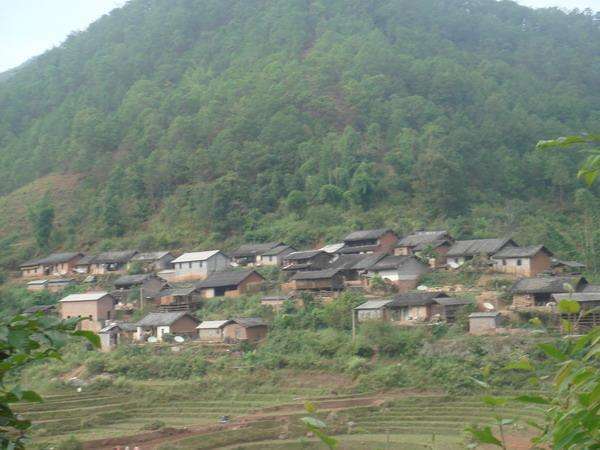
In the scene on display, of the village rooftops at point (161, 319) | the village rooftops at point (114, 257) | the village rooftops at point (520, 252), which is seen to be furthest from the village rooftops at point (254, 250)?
the village rooftops at point (520, 252)

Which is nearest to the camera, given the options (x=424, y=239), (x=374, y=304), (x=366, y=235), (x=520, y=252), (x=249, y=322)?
(x=374, y=304)

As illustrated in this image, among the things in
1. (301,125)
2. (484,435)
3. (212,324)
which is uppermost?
(301,125)

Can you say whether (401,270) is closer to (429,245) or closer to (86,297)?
(429,245)

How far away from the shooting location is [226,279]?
3356 cm

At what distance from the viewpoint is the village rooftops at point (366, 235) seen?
3488 centimetres

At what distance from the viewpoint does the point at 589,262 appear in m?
32.1

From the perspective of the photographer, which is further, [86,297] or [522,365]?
[86,297]

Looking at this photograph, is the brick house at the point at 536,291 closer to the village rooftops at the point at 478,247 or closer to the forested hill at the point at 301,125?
the village rooftops at the point at 478,247

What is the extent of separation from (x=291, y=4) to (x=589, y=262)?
5394 cm

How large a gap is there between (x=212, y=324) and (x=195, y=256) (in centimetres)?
867

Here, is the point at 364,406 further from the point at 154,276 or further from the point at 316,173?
the point at 316,173

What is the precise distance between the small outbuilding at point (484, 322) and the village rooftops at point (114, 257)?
20.8 metres

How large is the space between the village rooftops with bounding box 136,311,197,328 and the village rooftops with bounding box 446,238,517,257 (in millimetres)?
11221

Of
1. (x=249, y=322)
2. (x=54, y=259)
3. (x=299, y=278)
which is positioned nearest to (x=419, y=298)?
(x=249, y=322)
